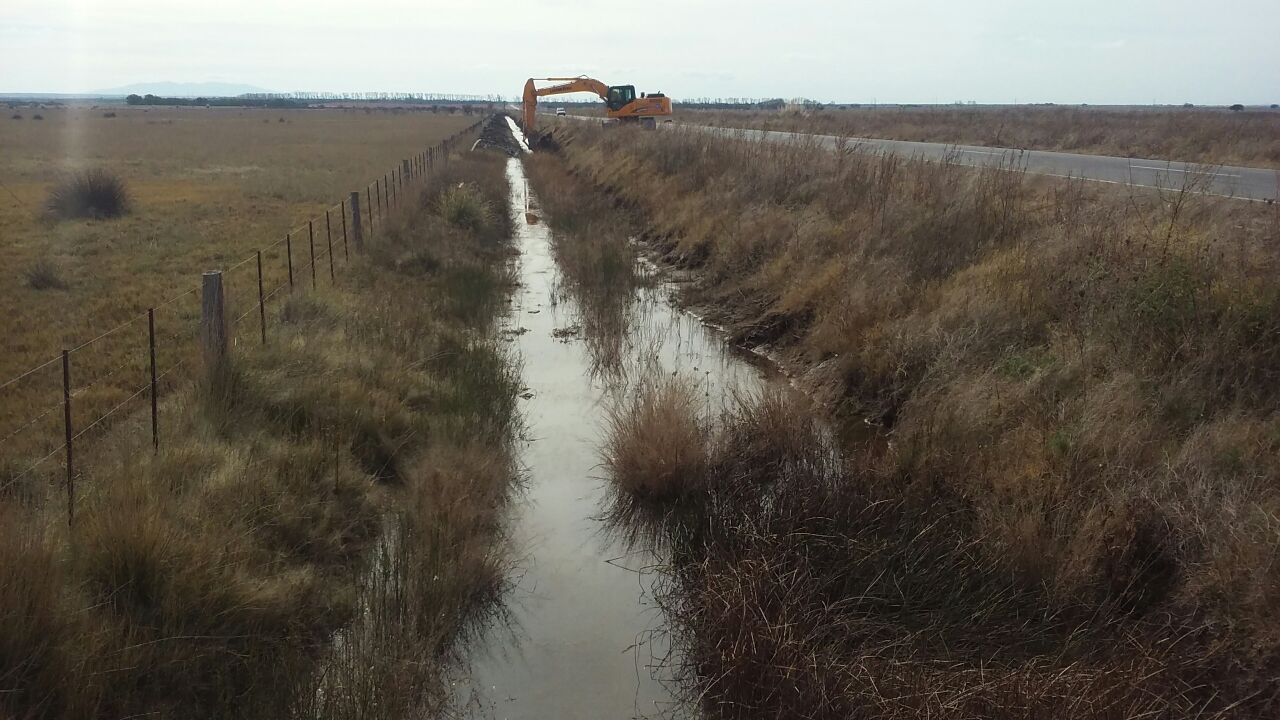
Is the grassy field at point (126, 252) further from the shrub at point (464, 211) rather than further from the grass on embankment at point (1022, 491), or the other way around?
the grass on embankment at point (1022, 491)

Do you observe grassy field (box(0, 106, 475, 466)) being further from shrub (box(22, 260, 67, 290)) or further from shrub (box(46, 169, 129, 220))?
shrub (box(46, 169, 129, 220))

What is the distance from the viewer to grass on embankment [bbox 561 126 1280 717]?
4.50 metres

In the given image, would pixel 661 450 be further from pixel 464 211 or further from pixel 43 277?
pixel 464 211

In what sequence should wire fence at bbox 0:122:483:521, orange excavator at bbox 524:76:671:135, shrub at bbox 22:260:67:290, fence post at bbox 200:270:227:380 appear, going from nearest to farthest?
wire fence at bbox 0:122:483:521 → fence post at bbox 200:270:227:380 → shrub at bbox 22:260:67:290 → orange excavator at bbox 524:76:671:135

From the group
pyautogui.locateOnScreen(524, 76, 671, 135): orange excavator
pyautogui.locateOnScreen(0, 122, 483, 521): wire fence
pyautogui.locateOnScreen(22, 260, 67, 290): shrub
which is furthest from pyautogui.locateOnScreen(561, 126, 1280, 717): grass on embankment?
pyautogui.locateOnScreen(524, 76, 671, 135): orange excavator

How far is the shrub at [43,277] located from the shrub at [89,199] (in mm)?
8014

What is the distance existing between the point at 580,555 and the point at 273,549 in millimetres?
2045

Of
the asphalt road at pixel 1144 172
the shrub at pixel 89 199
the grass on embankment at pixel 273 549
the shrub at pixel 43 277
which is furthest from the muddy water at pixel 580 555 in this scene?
the shrub at pixel 89 199

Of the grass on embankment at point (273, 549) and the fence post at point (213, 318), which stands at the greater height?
the fence post at point (213, 318)

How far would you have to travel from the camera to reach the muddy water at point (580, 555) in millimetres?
5109

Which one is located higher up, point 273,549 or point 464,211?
point 464,211

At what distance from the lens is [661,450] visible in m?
7.07

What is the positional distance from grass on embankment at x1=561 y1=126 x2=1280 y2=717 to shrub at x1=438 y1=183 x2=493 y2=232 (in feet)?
31.9

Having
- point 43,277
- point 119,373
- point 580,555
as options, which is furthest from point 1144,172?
point 43,277
